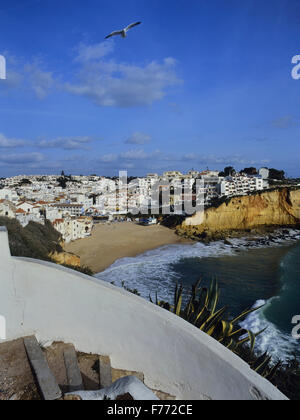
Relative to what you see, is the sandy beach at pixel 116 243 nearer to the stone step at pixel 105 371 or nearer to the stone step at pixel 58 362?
the stone step at pixel 58 362

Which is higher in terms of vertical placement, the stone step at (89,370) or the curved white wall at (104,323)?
the curved white wall at (104,323)

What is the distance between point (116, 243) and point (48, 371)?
26.2 meters

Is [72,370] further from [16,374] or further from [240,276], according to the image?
[240,276]

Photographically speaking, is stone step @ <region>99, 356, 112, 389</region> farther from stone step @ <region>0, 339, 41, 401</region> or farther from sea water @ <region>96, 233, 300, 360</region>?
sea water @ <region>96, 233, 300, 360</region>

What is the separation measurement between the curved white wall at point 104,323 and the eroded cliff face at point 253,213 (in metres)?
31.6

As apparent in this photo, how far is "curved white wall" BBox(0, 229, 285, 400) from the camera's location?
8.36 ft

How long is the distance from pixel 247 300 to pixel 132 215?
3695 centimetres

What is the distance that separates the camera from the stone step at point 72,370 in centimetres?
247

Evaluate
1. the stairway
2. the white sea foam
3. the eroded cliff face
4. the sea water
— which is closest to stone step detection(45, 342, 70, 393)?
the stairway

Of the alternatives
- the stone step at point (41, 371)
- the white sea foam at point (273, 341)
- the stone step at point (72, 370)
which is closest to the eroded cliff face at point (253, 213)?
the white sea foam at point (273, 341)

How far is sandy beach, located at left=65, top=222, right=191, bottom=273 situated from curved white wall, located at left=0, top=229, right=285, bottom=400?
659 inches

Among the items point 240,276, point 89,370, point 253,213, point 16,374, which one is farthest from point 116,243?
point 16,374

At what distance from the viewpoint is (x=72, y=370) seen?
2646mm
